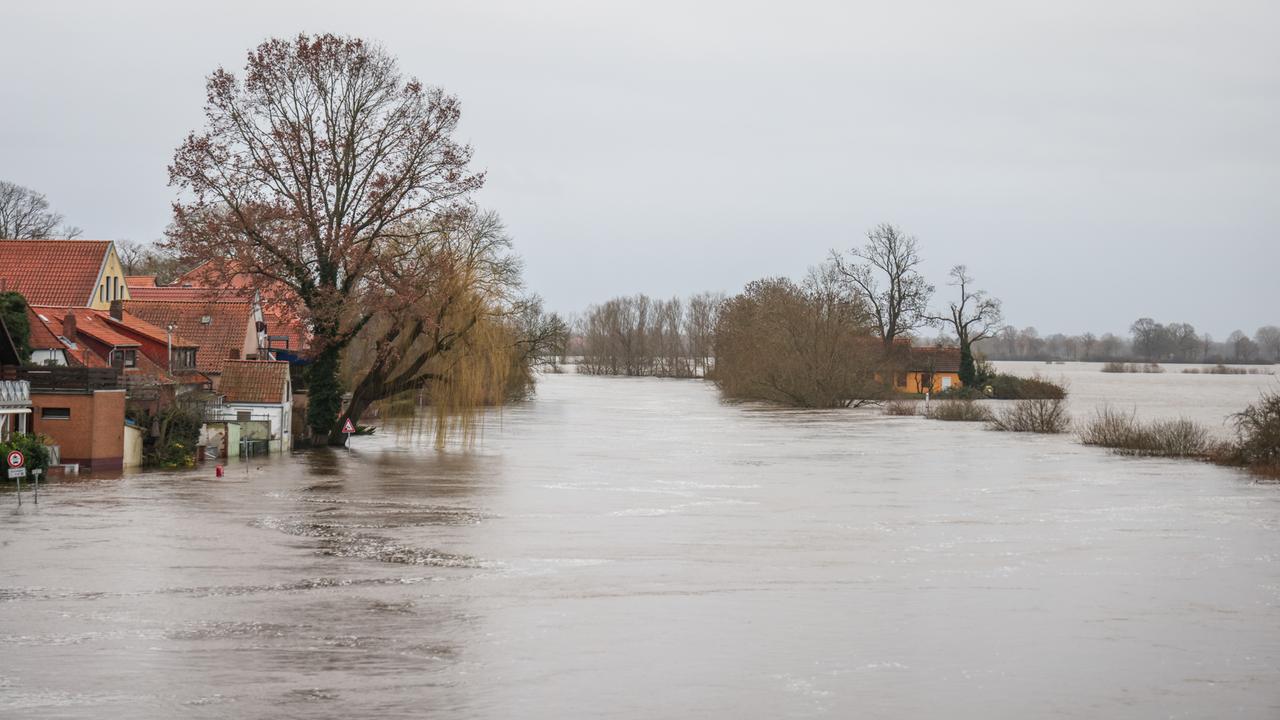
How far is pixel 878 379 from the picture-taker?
95.4 m

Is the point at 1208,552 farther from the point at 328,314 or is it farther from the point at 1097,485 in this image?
the point at 328,314

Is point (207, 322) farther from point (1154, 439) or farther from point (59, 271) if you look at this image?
point (1154, 439)

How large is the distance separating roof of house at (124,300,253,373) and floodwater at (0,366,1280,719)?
17078mm

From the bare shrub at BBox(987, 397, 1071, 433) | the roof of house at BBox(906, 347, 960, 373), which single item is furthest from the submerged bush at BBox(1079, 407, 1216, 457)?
the roof of house at BBox(906, 347, 960, 373)

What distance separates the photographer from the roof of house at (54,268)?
5356 centimetres

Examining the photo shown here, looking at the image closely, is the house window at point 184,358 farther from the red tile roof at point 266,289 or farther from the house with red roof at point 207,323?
the red tile roof at point 266,289

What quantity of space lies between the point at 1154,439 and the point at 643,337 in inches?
5693

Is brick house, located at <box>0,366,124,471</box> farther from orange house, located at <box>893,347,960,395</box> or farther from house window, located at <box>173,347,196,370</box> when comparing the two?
orange house, located at <box>893,347,960,395</box>

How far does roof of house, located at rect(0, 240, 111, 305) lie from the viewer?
5356 centimetres

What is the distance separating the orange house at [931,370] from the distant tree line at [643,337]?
7285 cm

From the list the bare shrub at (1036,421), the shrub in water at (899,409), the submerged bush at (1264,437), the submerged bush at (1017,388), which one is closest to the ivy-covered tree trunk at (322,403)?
the bare shrub at (1036,421)

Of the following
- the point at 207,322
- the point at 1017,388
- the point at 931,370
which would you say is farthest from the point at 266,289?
the point at 931,370

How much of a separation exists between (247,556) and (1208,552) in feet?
57.3

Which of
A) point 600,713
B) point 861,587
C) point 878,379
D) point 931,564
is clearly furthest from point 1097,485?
point 878,379
